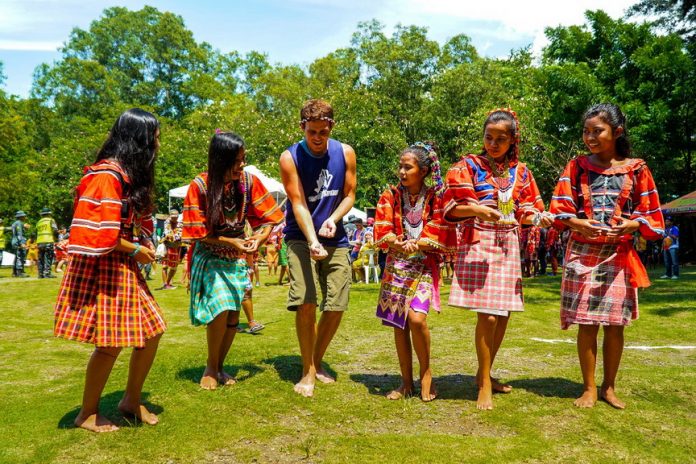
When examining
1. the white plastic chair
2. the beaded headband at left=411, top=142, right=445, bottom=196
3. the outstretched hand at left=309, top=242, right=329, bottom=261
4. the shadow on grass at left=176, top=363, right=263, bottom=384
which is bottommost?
the shadow on grass at left=176, top=363, right=263, bottom=384

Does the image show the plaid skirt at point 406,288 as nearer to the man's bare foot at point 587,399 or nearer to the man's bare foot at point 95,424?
the man's bare foot at point 587,399

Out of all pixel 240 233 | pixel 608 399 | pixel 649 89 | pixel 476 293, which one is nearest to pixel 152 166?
pixel 240 233

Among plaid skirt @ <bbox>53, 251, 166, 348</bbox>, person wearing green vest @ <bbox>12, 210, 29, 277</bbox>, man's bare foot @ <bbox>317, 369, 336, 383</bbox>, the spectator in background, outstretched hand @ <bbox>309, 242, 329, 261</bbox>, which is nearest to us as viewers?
plaid skirt @ <bbox>53, 251, 166, 348</bbox>

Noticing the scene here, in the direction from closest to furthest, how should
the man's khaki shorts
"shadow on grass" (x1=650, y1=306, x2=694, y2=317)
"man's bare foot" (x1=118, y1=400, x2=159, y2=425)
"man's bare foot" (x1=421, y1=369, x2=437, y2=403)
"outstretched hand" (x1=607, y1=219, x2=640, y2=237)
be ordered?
1. "man's bare foot" (x1=118, y1=400, x2=159, y2=425)
2. "outstretched hand" (x1=607, y1=219, x2=640, y2=237)
3. "man's bare foot" (x1=421, y1=369, x2=437, y2=403)
4. the man's khaki shorts
5. "shadow on grass" (x1=650, y1=306, x2=694, y2=317)

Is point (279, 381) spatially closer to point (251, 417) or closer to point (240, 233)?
point (251, 417)

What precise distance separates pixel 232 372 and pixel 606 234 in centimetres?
331

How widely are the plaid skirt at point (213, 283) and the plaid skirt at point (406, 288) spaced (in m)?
1.19

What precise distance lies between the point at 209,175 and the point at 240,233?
1.82 ft

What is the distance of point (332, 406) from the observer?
4266mm

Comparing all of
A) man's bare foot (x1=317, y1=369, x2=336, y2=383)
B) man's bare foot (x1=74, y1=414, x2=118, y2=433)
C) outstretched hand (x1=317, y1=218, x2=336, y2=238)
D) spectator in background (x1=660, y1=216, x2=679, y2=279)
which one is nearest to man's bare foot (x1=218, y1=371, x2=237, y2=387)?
man's bare foot (x1=317, y1=369, x2=336, y2=383)

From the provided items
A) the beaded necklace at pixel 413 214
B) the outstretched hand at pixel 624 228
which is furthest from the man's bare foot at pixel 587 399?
the beaded necklace at pixel 413 214

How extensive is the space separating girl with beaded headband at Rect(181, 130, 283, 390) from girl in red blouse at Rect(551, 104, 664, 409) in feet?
8.15

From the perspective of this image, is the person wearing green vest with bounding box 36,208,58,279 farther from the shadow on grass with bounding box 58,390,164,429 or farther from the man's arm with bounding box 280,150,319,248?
the man's arm with bounding box 280,150,319,248

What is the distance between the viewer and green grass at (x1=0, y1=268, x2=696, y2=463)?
11.1 feet
